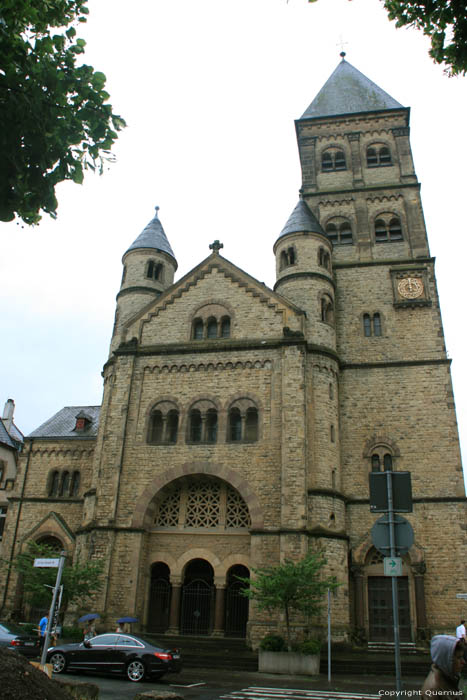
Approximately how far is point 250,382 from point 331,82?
30646 mm

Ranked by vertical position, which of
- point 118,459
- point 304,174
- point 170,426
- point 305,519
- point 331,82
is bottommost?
point 305,519

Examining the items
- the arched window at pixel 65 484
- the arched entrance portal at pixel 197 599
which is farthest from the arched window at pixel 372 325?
the arched window at pixel 65 484

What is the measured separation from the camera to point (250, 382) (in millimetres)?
26938

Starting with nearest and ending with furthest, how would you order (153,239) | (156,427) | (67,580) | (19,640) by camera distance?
(19,640) < (67,580) < (156,427) < (153,239)

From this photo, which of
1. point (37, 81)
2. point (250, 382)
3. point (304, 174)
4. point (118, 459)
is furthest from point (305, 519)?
point (304, 174)

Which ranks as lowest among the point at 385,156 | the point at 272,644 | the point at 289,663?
the point at 289,663

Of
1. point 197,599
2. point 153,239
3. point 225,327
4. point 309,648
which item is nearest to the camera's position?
point 309,648

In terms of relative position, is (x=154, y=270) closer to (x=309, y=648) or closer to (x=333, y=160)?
(x=333, y=160)

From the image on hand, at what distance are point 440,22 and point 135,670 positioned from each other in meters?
17.1

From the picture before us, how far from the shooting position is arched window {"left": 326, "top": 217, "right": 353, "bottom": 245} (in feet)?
114

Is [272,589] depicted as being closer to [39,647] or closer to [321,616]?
[321,616]

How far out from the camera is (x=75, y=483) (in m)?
32.9

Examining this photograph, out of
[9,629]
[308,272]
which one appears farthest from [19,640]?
[308,272]

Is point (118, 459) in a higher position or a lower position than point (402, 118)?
lower
